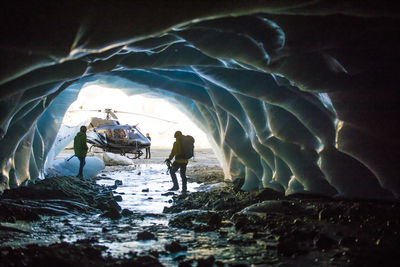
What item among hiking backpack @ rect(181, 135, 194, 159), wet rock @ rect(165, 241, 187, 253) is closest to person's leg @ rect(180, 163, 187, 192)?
hiking backpack @ rect(181, 135, 194, 159)

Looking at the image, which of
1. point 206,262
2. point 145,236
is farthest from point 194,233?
Answer: point 206,262

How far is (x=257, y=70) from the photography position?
591 centimetres

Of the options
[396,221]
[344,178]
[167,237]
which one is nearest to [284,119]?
[344,178]

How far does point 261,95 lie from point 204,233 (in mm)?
2945

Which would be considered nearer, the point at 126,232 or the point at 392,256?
the point at 392,256

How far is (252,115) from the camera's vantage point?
7.48 metres

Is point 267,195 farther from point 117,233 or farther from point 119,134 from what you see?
point 119,134

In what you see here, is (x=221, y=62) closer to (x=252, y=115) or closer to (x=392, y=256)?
(x=252, y=115)

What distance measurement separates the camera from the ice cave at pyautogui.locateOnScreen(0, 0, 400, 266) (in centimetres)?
291

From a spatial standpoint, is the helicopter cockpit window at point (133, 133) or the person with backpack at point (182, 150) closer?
the person with backpack at point (182, 150)

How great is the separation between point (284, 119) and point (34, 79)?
4.43 m

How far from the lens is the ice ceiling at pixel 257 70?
9.43 ft

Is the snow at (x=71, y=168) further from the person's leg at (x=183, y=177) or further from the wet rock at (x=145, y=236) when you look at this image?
the wet rock at (x=145, y=236)

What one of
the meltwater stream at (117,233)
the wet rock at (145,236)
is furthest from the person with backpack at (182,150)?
the wet rock at (145,236)
